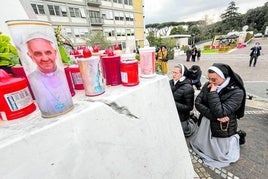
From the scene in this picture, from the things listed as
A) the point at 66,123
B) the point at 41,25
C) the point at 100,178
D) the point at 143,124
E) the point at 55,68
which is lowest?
the point at 100,178

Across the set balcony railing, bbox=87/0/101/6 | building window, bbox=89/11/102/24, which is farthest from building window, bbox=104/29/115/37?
balcony railing, bbox=87/0/101/6

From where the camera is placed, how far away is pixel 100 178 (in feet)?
2.85

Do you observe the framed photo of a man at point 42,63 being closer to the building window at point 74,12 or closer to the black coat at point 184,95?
the black coat at point 184,95

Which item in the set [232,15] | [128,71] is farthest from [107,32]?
[232,15]

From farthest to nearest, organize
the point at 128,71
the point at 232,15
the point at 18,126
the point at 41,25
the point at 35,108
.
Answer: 1. the point at 232,15
2. the point at 128,71
3. the point at 35,108
4. the point at 18,126
5. the point at 41,25

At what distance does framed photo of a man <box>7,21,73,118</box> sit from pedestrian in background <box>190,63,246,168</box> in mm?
1698

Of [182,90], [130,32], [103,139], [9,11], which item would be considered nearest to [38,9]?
[130,32]

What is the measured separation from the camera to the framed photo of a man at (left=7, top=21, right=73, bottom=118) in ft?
1.81

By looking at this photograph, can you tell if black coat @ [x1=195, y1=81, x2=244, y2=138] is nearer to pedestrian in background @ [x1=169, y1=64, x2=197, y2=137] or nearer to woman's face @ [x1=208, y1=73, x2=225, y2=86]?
woman's face @ [x1=208, y1=73, x2=225, y2=86]

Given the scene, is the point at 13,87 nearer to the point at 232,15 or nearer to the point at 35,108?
the point at 35,108

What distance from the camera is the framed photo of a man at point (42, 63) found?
1.81 feet

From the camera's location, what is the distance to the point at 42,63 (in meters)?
0.61

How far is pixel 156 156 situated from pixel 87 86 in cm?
84

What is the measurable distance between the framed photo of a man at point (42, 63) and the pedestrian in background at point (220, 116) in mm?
1698
